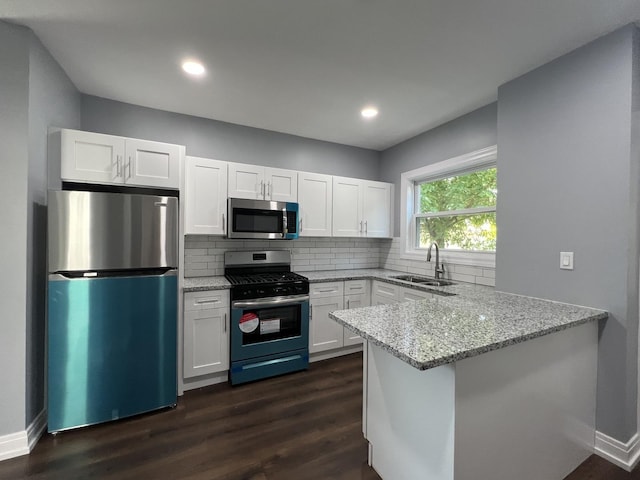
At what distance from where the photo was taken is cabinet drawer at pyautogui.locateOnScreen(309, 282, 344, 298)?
3.03 metres

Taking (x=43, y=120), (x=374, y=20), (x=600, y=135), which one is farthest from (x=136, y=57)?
(x=600, y=135)

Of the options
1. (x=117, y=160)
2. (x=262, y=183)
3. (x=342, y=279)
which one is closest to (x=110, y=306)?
(x=117, y=160)

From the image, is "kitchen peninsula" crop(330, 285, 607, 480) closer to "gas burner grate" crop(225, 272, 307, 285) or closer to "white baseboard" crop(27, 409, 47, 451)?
"gas burner grate" crop(225, 272, 307, 285)

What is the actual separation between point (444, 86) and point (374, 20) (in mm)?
1002

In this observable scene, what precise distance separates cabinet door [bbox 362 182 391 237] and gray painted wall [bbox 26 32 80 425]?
299 centimetres

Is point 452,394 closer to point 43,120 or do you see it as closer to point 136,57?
point 136,57

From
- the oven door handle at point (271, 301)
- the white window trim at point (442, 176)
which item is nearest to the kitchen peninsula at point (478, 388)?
the white window trim at point (442, 176)

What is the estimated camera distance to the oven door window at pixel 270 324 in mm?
2648

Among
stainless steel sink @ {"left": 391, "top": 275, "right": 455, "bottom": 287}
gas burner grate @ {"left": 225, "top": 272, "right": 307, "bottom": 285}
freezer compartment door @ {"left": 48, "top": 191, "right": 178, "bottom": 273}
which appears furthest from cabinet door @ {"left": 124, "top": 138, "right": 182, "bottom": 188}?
stainless steel sink @ {"left": 391, "top": 275, "right": 455, "bottom": 287}

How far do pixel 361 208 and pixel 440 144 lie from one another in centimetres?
115

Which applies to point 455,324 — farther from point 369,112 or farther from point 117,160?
point 117,160

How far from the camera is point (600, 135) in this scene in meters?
1.74

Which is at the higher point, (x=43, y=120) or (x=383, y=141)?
(x=383, y=141)

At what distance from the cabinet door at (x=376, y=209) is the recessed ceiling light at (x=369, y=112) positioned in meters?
0.94
